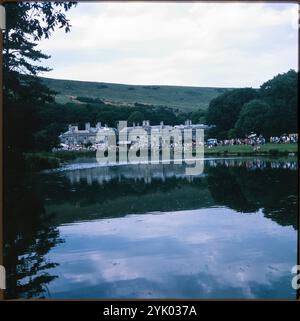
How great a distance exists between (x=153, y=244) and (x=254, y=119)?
52232 millimetres

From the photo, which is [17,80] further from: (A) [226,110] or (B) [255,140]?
(A) [226,110]

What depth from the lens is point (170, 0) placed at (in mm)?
5633

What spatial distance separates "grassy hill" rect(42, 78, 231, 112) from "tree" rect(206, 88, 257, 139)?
46967 mm

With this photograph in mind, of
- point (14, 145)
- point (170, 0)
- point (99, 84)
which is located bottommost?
point (14, 145)

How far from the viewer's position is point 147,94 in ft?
488

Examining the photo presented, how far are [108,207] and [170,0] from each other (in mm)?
8807

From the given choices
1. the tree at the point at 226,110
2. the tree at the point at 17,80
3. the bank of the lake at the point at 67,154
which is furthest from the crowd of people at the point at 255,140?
the tree at the point at 17,80

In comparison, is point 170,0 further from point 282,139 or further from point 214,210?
point 282,139

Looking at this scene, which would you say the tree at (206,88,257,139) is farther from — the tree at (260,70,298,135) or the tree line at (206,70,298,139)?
the tree at (260,70,298,135)

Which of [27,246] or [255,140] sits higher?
[255,140]

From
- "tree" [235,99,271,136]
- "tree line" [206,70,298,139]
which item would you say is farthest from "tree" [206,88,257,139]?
"tree" [235,99,271,136]

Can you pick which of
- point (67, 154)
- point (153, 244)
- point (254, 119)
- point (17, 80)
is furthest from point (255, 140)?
point (153, 244)

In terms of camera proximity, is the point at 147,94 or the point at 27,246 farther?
the point at 147,94
